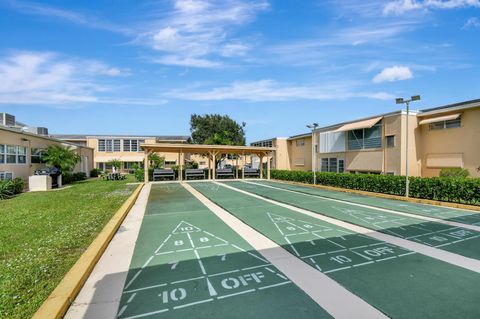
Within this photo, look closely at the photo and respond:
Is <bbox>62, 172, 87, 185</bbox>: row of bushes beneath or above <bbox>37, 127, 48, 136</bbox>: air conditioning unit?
beneath

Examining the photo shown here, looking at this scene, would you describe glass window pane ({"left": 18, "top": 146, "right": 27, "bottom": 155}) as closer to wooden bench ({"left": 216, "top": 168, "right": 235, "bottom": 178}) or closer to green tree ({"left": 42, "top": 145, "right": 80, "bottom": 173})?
green tree ({"left": 42, "top": 145, "right": 80, "bottom": 173})

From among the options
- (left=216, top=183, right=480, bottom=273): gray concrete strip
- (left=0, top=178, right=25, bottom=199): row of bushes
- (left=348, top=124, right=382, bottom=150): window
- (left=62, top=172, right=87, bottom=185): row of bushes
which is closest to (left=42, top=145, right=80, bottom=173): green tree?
(left=62, top=172, right=87, bottom=185): row of bushes

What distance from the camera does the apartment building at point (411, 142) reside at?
14656mm

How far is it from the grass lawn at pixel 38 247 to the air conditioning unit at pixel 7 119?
1551 cm

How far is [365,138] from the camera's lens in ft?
67.8

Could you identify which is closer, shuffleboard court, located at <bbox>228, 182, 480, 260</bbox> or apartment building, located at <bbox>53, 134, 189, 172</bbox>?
shuffleboard court, located at <bbox>228, 182, 480, 260</bbox>

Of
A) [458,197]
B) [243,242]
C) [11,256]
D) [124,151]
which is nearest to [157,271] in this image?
[243,242]

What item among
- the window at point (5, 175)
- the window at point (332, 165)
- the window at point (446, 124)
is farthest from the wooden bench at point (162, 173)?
the window at point (446, 124)

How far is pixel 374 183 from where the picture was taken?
14.8 metres

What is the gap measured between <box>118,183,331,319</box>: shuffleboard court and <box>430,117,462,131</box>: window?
16102 millimetres

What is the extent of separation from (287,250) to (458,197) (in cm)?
985

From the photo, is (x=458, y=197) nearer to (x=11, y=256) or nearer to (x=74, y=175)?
(x=11, y=256)

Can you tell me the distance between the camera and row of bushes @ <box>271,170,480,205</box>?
10.6 meters

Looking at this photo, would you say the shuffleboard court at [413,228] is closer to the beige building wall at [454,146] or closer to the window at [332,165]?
the beige building wall at [454,146]
